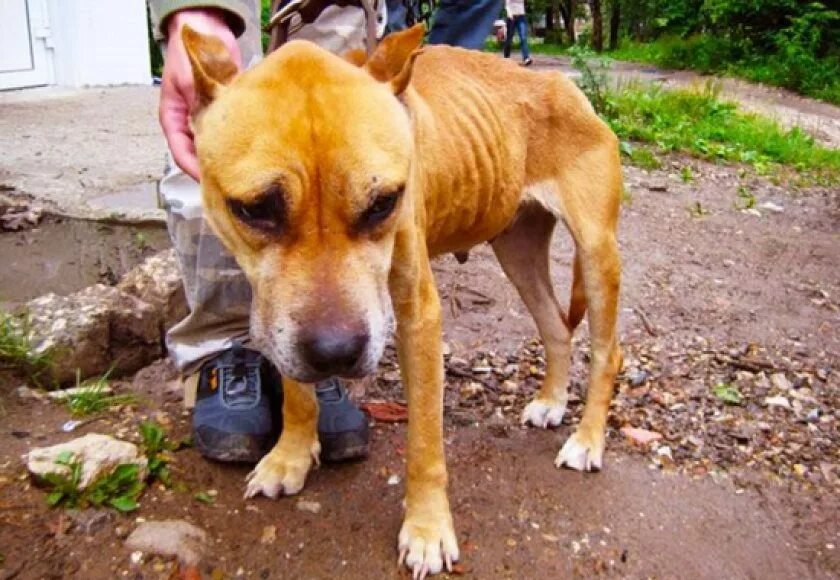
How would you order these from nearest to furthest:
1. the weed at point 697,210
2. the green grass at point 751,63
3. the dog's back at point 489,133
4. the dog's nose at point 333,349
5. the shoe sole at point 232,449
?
the dog's nose at point 333,349
the shoe sole at point 232,449
the dog's back at point 489,133
the weed at point 697,210
the green grass at point 751,63

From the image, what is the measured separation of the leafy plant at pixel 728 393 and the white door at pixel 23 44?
690 cm

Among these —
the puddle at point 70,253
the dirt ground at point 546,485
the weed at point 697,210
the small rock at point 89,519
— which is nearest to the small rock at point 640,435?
the dirt ground at point 546,485

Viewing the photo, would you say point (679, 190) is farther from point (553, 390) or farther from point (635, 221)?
point (553, 390)

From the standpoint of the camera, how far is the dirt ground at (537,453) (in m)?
2.52

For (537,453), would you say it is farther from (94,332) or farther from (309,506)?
Answer: (94,332)

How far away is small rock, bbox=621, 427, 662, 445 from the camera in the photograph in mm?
3352

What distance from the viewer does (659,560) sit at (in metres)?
2.60

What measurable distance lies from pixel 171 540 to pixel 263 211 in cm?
108

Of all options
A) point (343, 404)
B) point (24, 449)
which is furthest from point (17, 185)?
point (343, 404)

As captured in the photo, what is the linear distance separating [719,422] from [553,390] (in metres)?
0.68

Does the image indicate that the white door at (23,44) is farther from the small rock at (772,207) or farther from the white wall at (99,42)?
the small rock at (772,207)

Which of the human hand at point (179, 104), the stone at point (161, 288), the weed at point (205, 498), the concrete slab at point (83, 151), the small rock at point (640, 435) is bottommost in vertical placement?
the small rock at point (640, 435)

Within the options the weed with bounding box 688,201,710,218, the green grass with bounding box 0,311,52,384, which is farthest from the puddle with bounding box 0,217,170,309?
the weed with bounding box 688,201,710,218

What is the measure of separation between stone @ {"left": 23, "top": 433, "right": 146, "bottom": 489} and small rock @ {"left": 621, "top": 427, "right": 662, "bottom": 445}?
1834mm
